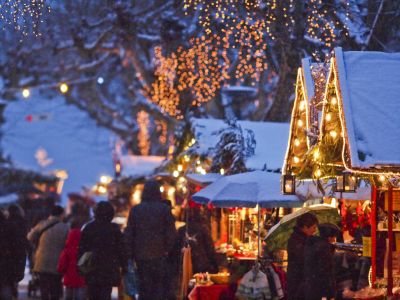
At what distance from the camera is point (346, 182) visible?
11859 mm

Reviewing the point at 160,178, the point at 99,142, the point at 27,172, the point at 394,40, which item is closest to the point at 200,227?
the point at 394,40

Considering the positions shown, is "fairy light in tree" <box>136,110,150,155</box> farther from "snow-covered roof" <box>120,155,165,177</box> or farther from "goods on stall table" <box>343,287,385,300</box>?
"goods on stall table" <box>343,287,385,300</box>

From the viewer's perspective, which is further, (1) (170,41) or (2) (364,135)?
(1) (170,41)

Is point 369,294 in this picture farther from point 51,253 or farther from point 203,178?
point 203,178

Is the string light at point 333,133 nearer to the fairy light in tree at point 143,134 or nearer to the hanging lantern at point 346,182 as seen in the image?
the hanging lantern at point 346,182

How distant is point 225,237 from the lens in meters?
20.5

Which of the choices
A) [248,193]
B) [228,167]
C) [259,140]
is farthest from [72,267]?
[259,140]

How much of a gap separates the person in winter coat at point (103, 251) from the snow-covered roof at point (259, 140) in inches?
230

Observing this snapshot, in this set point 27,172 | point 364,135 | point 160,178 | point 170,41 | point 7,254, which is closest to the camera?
point 364,135

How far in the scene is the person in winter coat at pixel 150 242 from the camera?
12.5 meters

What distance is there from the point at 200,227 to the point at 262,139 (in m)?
4.24

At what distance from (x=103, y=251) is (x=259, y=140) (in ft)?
24.3

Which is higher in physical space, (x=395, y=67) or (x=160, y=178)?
(x=395, y=67)

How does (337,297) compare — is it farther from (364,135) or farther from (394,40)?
(394,40)
